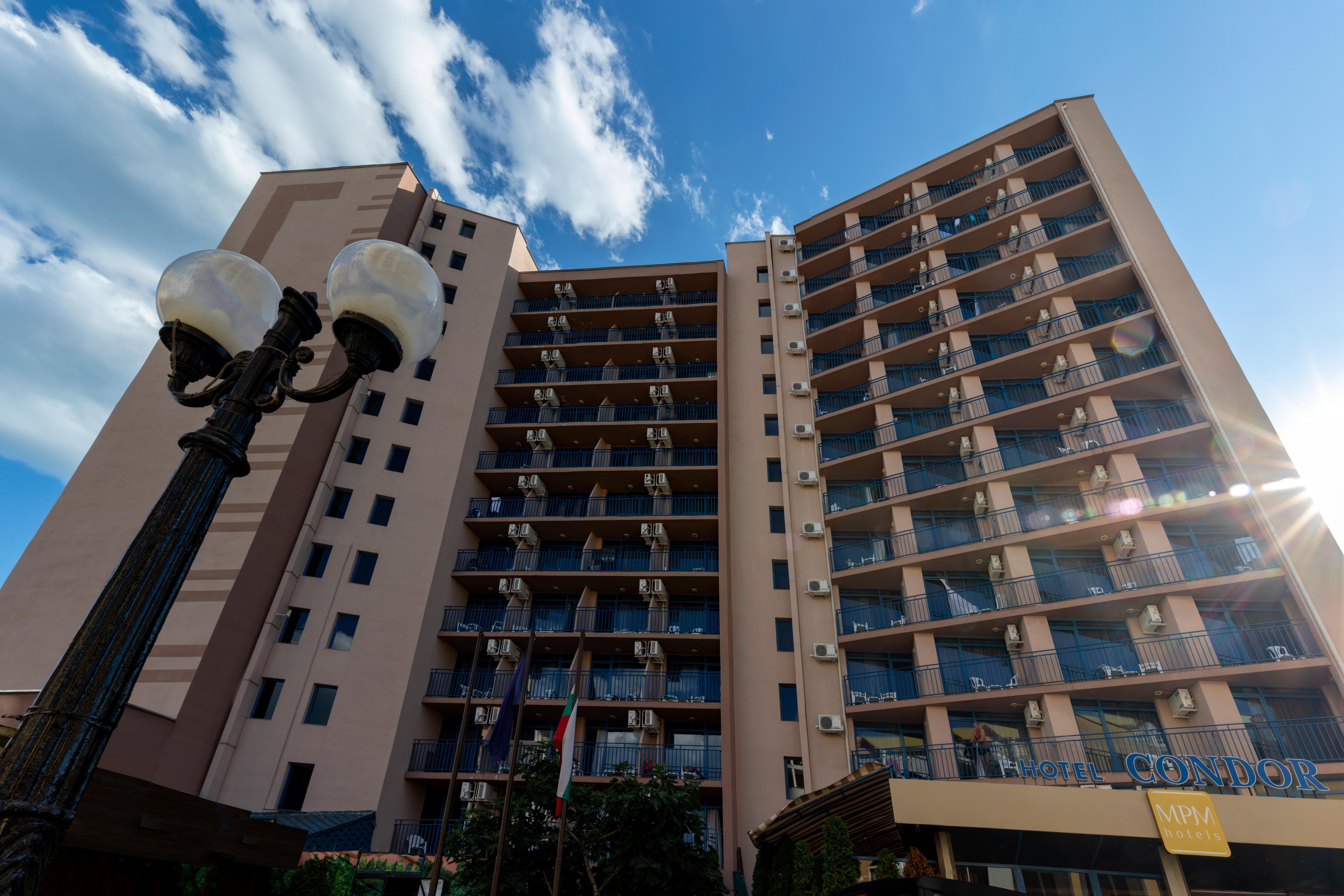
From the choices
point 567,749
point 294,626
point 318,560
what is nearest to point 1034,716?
point 567,749

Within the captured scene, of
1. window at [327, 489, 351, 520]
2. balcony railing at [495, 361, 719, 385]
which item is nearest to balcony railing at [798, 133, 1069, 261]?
balcony railing at [495, 361, 719, 385]

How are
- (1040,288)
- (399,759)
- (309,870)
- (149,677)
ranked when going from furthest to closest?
(1040,288) → (399,759) → (149,677) → (309,870)

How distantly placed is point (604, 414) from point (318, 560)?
14.7 m

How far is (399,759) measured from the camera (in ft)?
82.2

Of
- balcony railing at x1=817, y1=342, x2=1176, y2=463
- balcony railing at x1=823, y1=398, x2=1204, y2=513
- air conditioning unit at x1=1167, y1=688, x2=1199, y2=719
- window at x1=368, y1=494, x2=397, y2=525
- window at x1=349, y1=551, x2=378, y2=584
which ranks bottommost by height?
air conditioning unit at x1=1167, y1=688, x2=1199, y2=719

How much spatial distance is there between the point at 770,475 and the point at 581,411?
1069 centimetres

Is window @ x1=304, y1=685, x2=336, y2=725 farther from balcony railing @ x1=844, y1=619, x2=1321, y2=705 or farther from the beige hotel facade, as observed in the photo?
balcony railing @ x1=844, y1=619, x2=1321, y2=705

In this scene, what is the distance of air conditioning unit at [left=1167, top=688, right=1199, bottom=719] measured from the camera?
20.4 metres

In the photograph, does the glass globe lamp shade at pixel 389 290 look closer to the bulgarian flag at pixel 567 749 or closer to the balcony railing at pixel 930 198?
the bulgarian flag at pixel 567 749

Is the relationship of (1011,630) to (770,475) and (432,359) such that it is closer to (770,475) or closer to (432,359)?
(770,475)

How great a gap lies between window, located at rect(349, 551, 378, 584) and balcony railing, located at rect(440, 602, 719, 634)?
335 cm

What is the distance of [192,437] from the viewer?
4.06m

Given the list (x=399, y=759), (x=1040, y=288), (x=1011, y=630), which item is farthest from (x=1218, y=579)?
(x=399, y=759)

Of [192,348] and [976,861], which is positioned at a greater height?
[192,348]
